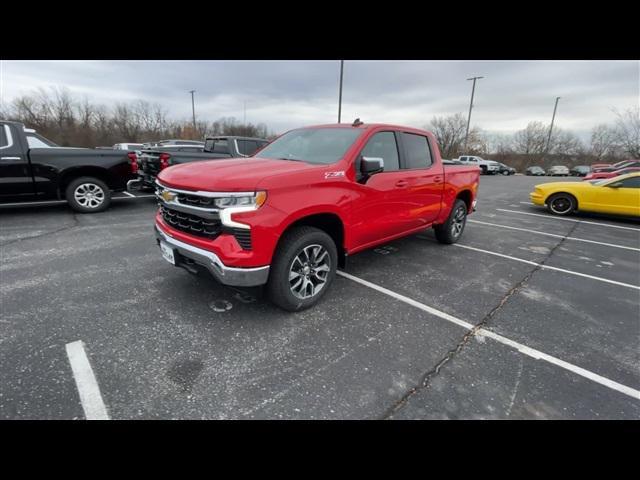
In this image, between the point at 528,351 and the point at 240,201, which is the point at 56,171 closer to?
the point at 240,201

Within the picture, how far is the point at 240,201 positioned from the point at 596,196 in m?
10.8

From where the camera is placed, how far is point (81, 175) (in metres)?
6.71

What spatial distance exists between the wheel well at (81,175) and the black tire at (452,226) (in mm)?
7017

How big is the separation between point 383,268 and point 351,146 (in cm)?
187

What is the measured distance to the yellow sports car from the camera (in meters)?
8.60

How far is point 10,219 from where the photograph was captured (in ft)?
20.4

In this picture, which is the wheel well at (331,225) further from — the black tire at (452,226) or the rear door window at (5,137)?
the rear door window at (5,137)

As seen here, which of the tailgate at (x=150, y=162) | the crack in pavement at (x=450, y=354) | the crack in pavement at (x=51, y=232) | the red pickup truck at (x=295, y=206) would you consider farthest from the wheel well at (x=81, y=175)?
the crack in pavement at (x=450, y=354)

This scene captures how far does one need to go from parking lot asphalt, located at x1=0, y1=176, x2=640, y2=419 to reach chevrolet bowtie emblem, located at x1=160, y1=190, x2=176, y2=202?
2.79 ft

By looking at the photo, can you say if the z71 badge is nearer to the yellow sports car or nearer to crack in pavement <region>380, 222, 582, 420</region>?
crack in pavement <region>380, 222, 582, 420</region>

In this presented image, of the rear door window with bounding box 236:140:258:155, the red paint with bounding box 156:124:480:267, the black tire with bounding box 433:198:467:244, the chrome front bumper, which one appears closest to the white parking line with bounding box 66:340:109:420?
the chrome front bumper

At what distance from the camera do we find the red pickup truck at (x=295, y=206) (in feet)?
8.70
